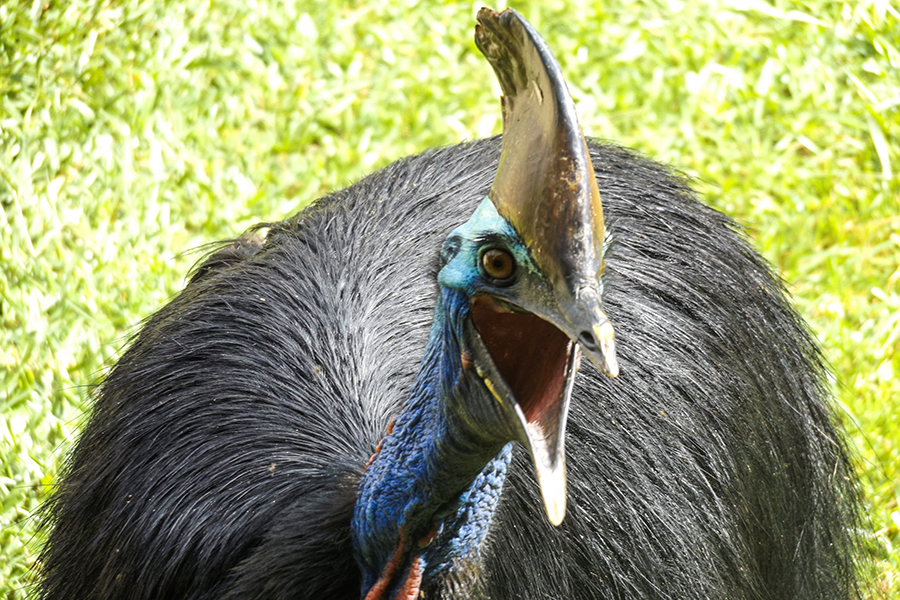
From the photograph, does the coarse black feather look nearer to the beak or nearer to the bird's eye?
the beak

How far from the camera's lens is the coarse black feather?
2219 mm

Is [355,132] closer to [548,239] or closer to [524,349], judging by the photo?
[524,349]

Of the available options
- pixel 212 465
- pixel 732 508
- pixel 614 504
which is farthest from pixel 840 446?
pixel 212 465

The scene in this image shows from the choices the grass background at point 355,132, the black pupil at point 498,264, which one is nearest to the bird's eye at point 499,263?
Answer: the black pupil at point 498,264

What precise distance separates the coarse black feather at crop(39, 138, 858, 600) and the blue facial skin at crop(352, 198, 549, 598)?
0.25 feet

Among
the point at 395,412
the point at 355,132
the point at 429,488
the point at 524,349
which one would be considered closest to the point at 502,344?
the point at 524,349

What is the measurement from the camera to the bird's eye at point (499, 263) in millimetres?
1592

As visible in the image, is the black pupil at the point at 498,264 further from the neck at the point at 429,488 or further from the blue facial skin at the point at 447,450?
the neck at the point at 429,488

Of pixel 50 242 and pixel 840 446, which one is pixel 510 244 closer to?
pixel 840 446

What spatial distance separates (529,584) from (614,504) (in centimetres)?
27

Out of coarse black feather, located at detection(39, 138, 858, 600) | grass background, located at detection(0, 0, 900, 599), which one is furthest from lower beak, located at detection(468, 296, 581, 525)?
grass background, located at detection(0, 0, 900, 599)

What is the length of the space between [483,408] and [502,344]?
0.31 ft

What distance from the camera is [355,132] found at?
463cm

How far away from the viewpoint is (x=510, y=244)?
1.58 m
